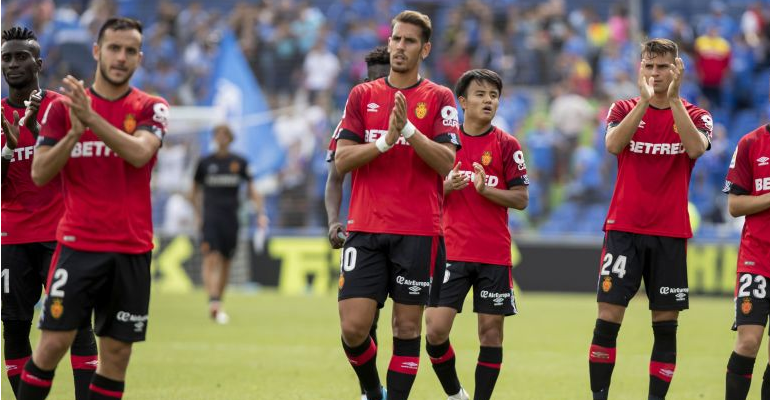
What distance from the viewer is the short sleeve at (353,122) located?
783 cm

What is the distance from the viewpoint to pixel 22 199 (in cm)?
818

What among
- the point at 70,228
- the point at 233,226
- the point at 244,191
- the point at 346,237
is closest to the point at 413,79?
the point at 346,237

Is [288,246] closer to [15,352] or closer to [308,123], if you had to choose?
[308,123]

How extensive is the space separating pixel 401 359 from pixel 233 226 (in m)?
9.74

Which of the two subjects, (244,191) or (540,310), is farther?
(244,191)

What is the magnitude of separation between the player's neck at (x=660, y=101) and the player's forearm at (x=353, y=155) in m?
2.41

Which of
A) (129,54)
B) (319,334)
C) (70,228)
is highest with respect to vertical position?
(129,54)

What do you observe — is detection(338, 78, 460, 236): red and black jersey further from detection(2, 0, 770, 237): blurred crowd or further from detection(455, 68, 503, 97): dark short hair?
detection(2, 0, 770, 237): blurred crowd

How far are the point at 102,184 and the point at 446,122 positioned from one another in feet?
7.80

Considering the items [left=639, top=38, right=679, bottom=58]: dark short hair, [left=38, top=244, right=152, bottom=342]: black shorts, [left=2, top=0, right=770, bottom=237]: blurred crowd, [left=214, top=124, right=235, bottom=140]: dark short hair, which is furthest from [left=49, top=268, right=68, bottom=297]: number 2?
[left=2, top=0, right=770, bottom=237]: blurred crowd

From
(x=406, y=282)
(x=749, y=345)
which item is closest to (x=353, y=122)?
(x=406, y=282)

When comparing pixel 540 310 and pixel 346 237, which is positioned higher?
pixel 346 237

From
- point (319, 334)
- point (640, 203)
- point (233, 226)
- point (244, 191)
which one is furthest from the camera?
point (244, 191)

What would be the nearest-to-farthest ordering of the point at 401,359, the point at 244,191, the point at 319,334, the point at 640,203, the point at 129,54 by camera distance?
the point at 129,54
the point at 401,359
the point at 640,203
the point at 319,334
the point at 244,191
